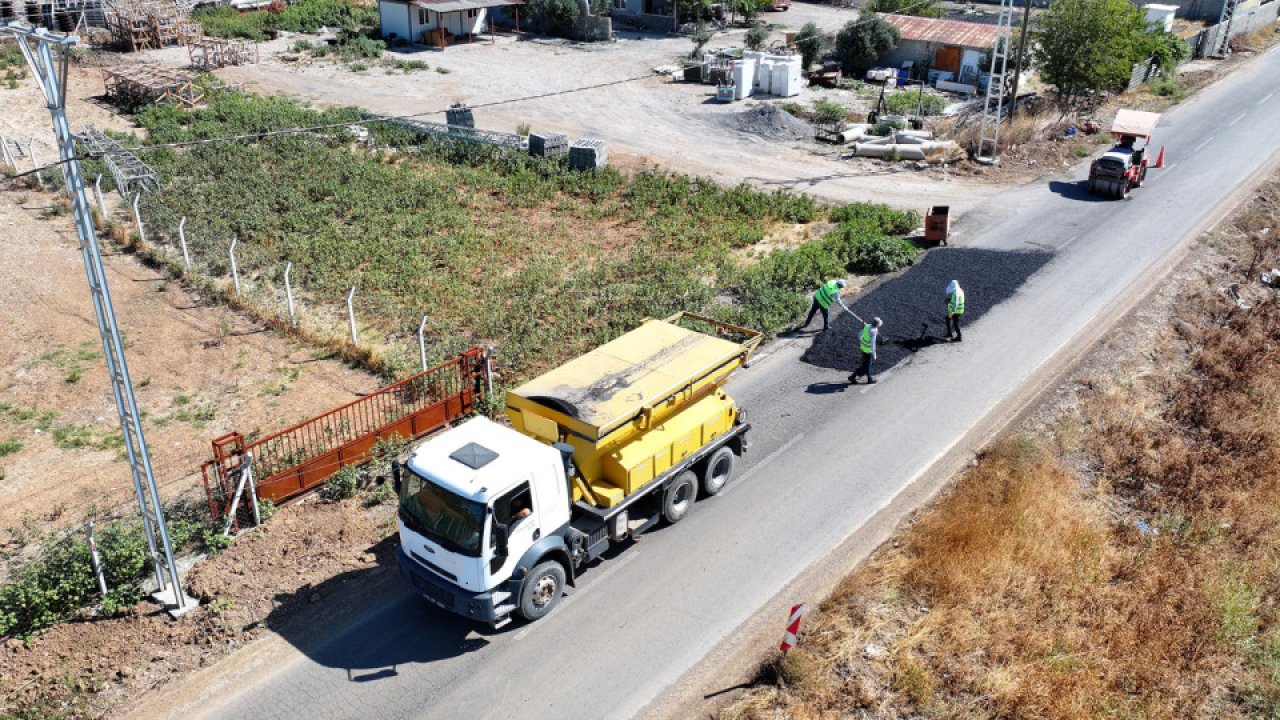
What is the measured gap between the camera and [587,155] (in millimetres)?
32031

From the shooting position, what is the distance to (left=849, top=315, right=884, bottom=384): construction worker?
1886 cm

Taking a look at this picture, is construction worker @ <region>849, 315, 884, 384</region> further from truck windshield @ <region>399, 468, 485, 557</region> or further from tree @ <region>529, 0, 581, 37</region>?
tree @ <region>529, 0, 581, 37</region>

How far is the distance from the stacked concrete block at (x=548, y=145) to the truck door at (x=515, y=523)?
2225 cm

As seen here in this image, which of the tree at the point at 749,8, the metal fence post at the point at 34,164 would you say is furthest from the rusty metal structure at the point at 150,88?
the tree at the point at 749,8

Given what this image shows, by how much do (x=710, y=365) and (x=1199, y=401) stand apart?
1086cm

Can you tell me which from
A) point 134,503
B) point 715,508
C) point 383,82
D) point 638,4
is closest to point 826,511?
point 715,508

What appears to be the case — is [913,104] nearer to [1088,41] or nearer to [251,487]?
[1088,41]

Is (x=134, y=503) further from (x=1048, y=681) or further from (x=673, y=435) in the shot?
(x=1048, y=681)

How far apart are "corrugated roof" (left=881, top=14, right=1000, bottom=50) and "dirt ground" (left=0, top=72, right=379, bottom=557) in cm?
3528

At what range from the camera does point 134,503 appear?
52.6 ft

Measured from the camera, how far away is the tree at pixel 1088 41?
3566 centimetres

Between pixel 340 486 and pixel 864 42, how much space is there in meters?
37.6

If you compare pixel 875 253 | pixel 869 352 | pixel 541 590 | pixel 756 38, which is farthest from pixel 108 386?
pixel 756 38

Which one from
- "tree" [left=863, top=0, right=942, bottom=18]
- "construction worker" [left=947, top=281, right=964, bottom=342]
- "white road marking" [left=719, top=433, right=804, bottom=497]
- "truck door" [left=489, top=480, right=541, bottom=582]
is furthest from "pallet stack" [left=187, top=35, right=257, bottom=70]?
"truck door" [left=489, top=480, right=541, bottom=582]
